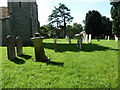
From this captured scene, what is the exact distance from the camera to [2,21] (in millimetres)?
21641

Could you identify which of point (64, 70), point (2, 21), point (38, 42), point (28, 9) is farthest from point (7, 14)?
point (64, 70)

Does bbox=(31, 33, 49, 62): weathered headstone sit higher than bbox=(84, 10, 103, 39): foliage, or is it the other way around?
bbox=(84, 10, 103, 39): foliage

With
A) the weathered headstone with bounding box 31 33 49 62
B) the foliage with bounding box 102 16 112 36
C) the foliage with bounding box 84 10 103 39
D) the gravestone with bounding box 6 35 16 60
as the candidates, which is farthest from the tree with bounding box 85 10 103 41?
the gravestone with bounding box 6 35 16 60

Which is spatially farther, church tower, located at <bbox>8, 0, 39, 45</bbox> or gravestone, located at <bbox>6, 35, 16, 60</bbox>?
church tower, located at <bbox>8, 0, 39, 45</bbox>

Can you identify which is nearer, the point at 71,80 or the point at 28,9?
the point at 71,80

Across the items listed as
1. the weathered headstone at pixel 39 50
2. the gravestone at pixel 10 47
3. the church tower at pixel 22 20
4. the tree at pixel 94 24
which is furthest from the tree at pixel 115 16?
the gravestone at pixel 10 47

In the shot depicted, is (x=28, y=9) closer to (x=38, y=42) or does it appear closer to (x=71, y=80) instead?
(x=38, y=42)

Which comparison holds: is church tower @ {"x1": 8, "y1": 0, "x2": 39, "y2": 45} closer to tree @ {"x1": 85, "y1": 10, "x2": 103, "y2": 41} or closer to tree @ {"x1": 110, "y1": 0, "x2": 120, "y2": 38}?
tree @ {"x1": 110, "y1": 0, "x2": 120, "y2": 38}

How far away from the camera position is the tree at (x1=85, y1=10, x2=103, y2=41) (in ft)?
162

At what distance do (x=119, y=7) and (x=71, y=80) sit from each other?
30.2m

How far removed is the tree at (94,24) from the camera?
49.4 meters

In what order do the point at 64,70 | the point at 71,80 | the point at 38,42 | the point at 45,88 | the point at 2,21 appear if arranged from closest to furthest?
the point at 45,88 < the point at 71,80 < the point at 64,70 < the point at 38,42 < the point at 2,21

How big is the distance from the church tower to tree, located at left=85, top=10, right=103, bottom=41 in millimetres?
30741

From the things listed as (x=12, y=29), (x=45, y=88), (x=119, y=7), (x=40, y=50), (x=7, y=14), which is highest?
(x=119, y=7)
